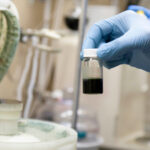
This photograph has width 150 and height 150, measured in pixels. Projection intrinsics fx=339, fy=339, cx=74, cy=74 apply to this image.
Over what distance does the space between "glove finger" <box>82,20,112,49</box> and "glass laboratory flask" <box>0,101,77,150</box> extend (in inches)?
9.7

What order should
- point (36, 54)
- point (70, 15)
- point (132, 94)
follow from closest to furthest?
point (36, 54) < point (70, 15) < point (132, 94)

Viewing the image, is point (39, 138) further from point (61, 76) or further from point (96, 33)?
point (61, 76)

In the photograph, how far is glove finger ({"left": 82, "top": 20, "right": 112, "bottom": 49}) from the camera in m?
0.94

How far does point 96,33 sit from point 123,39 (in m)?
0.15

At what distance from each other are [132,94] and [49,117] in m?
1.18

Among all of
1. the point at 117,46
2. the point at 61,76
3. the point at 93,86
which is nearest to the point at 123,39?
the point at 117,46

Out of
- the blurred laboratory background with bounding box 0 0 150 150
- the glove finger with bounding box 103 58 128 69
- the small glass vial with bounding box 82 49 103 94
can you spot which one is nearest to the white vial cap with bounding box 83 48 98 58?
the small glass vial with bounding box 82 49 103 94

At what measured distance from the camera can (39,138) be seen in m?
0.94

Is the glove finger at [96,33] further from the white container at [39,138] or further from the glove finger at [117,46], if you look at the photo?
the white container at [39,138]

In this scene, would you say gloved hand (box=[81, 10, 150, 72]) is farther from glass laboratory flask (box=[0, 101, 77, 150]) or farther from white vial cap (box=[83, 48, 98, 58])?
glass laboratory flask (box=[0, 101, 77, 150])

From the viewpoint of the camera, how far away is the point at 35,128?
99 cm

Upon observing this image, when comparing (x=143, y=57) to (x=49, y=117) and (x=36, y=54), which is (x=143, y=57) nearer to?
(x=36, y=54)

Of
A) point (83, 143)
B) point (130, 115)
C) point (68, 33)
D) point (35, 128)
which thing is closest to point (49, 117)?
point (83, 143)

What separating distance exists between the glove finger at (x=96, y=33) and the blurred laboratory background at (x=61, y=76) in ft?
2.05
